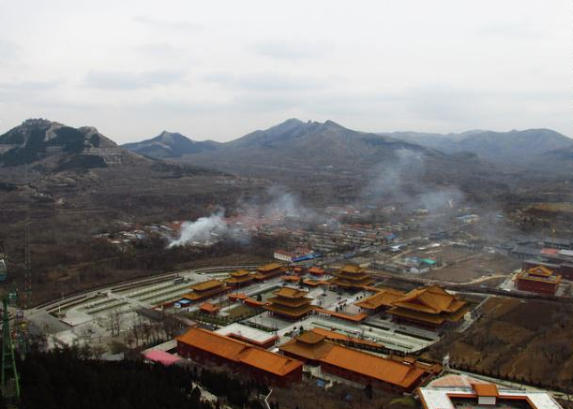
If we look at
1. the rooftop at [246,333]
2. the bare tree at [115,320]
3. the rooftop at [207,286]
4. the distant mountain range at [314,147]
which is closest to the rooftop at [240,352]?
the rooftop at [246,333]

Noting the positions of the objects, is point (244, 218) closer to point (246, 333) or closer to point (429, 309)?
point (246, 333)

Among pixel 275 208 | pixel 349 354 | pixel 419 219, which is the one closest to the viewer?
→ pixel 349 354

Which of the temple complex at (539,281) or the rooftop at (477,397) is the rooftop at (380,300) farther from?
the rooftop at (477,397)

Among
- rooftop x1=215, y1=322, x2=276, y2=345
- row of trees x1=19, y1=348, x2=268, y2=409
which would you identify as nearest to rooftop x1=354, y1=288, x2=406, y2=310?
rooftop x1=215, y1=322, x2=276, y2=345

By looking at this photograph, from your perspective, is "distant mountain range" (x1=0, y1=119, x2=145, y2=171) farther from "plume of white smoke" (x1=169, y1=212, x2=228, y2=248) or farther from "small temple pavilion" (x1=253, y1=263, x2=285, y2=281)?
"small temple pavilion" (x1=253, y1=263, x2=285, y2=281)

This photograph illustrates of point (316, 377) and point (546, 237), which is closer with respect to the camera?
point (316, 377)

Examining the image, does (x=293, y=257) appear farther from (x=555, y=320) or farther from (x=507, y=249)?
(x=555, y=320)

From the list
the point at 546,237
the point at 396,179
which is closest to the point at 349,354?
the point at 546,237

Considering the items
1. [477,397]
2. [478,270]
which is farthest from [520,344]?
[478,270]
